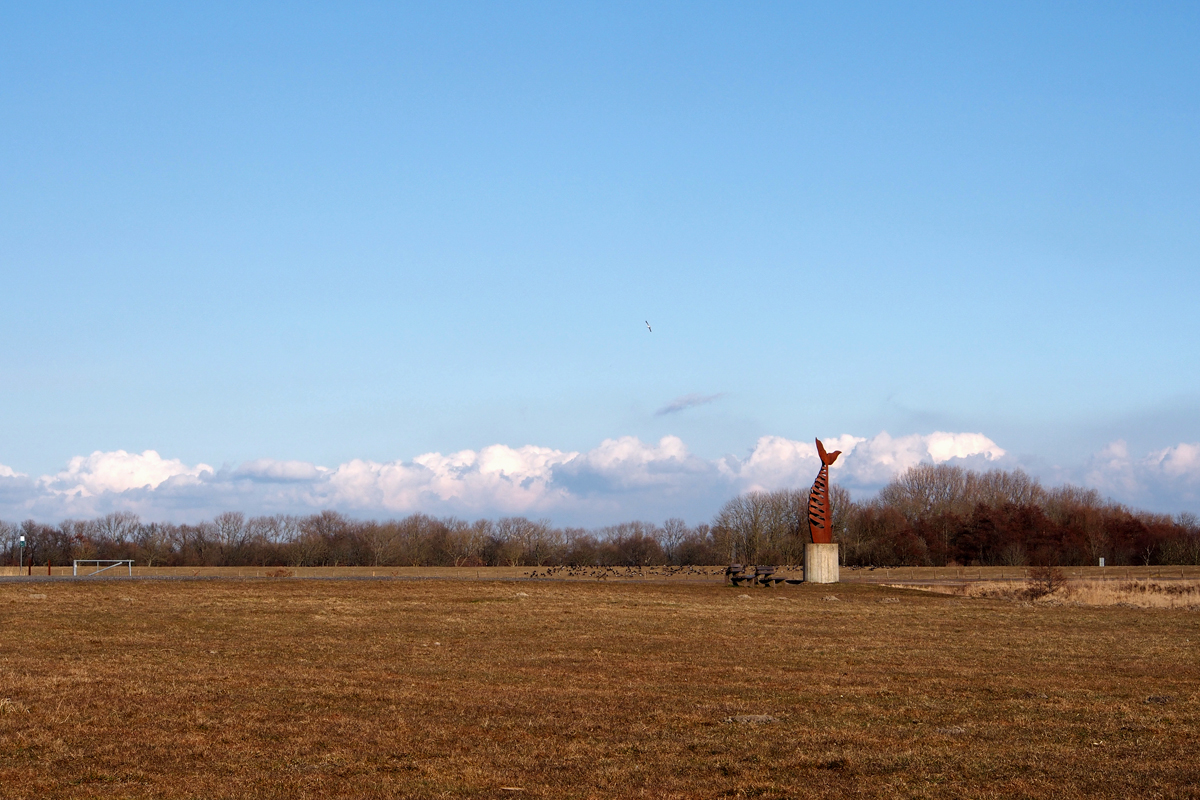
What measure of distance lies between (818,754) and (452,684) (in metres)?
7.75

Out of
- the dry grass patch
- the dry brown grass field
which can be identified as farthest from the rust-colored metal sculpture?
the dry brown grass field

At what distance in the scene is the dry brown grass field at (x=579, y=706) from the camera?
10.3 metres

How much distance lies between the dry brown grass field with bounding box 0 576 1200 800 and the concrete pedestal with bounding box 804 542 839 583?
2239cm

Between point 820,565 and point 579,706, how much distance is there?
133 feet

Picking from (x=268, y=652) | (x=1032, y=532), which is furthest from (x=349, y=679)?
(x=1032, y=532)

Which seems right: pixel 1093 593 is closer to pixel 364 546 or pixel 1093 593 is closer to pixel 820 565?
pixel 820 565

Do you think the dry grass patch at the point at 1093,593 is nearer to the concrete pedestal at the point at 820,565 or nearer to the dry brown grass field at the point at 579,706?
the concrete pedestal at the point at 820,565

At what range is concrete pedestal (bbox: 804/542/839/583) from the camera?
2100 inches

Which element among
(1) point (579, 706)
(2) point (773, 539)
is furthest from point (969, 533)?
(1) point (579, 706)

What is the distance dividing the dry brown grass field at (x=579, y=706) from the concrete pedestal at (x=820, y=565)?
22389 millimetres

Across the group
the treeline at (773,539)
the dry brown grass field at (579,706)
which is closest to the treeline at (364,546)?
the treeline at (773,539)

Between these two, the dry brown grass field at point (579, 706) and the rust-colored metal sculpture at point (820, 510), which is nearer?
the dry brown grass field at point (579, 706)

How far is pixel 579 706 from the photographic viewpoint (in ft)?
49.5

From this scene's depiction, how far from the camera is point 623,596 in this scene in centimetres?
4131
